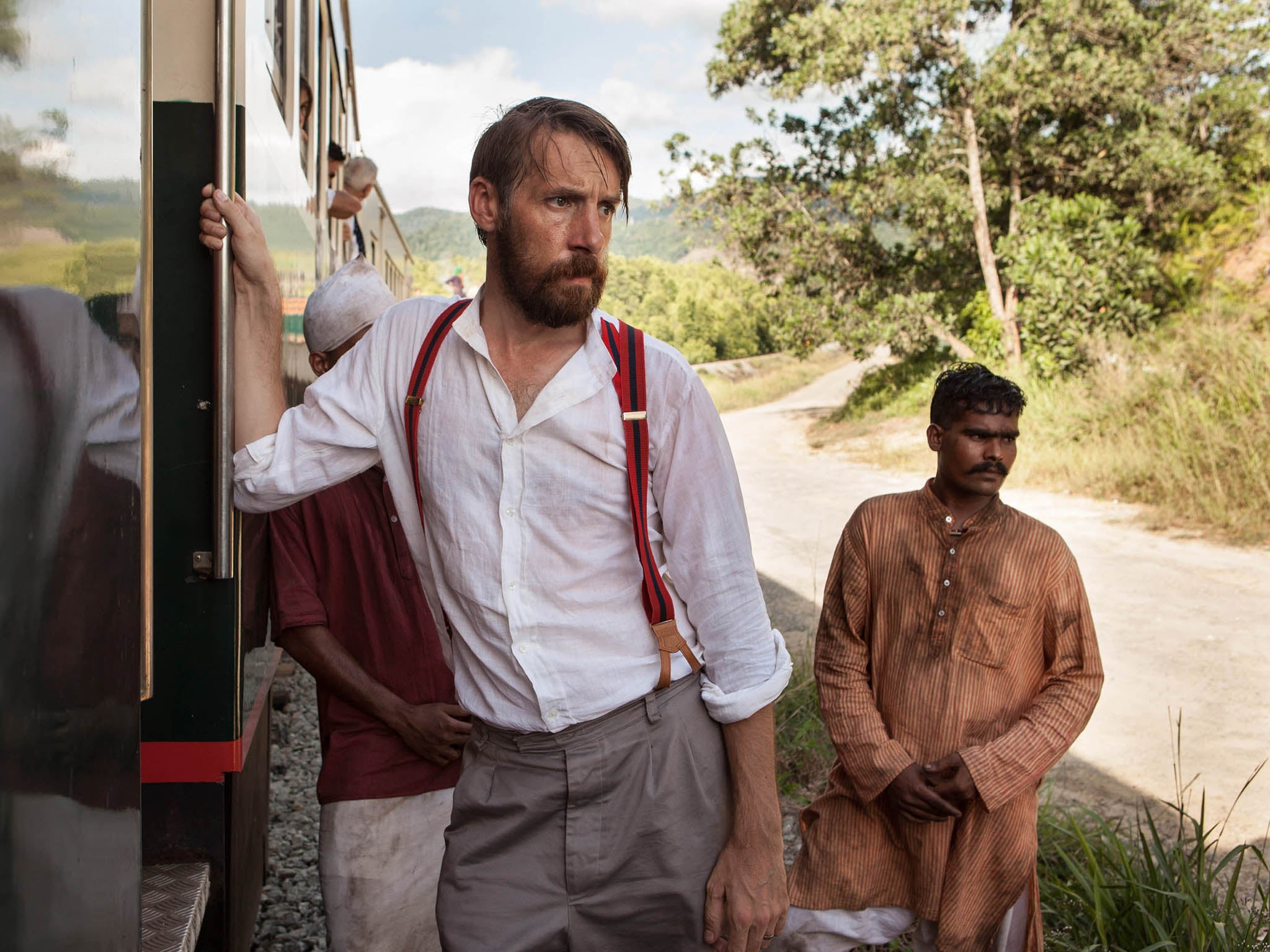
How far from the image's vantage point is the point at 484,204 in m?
1.94

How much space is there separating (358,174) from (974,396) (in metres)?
7.25

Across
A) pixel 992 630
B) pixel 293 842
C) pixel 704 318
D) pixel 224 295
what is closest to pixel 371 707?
pixel 224 295

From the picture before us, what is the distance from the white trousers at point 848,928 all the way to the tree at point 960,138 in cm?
1457

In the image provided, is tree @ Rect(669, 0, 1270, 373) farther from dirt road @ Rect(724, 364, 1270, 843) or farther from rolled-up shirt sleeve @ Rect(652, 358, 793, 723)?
rolled-up shirt sleeve @ Rect(652, 358, 793, 723)

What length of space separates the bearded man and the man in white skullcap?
0.59 metres

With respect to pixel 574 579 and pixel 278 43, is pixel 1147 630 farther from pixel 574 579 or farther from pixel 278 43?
pixel 574 579

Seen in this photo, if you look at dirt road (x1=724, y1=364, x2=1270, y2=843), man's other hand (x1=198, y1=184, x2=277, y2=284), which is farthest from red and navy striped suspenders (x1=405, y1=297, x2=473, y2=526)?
dirt road (x1=724, y1=364, x2=1270, y2=843)

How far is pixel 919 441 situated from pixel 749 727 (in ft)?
50.0

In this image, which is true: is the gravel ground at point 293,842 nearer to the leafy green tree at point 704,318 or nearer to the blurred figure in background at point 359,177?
the blurred figure in background at point 359,177

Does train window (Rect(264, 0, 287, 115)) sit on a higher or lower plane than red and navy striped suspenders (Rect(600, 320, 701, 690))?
higher

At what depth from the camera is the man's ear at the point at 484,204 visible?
191cm

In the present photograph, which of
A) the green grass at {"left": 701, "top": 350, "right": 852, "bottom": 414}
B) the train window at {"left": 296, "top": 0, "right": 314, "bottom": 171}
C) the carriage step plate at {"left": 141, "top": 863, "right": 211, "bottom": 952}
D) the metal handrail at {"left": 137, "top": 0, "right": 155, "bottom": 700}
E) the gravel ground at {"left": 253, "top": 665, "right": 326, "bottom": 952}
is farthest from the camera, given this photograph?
the green grass at {"left": 701, "top": 350, "right": 852, "bottom": 414}

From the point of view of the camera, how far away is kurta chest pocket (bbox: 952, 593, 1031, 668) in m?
2.83

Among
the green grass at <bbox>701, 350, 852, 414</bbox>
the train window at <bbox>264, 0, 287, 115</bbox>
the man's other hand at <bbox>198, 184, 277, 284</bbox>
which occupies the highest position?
the train window at <bbox>264, 0, 287, 115</bbox>
